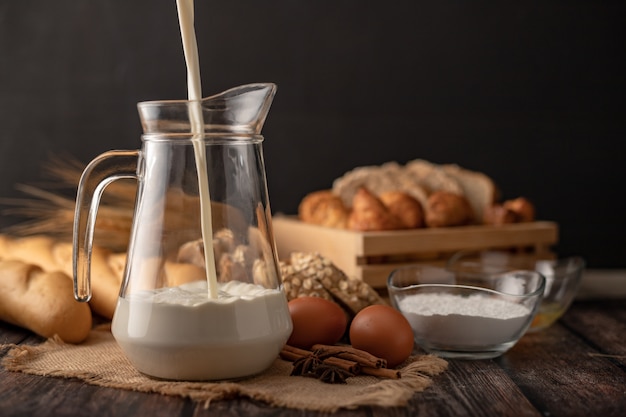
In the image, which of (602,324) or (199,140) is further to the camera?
(602,324)

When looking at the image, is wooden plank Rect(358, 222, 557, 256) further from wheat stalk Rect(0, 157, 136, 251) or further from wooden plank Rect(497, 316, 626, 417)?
wheat stalk Rect(0, 157, 136, 251)

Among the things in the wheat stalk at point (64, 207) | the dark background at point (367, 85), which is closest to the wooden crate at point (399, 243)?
the wheat stalk at point (64, 207)

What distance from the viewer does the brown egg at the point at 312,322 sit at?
1302mm

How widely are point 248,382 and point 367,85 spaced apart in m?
1.49

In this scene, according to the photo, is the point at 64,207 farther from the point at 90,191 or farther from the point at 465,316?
the point at 465,316

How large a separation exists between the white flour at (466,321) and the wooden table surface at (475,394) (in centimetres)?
4

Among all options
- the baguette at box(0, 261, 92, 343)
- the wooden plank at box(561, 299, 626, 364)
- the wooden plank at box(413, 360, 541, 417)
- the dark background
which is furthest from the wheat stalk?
the wooden plank at box(561, 299, 626, 364)

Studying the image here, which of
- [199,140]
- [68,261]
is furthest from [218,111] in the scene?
[68,261]

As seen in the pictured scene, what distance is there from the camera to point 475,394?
1.12 m

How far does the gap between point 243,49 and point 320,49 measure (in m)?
0.24

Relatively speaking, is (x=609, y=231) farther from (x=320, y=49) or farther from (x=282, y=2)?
(x=282, y=2)

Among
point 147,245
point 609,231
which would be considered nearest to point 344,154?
point 609,231

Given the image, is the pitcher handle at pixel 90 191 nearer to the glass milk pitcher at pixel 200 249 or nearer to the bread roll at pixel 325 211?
the glass milk pitcher at pixel 200 249

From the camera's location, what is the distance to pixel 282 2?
2.39 metres
